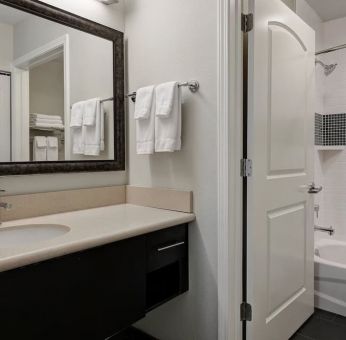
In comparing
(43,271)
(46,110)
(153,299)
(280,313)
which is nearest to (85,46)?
(46,110)

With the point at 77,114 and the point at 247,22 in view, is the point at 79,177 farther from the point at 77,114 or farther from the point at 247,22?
the point at 247,22

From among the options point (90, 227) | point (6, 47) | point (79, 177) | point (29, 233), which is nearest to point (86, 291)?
point (90, 227)

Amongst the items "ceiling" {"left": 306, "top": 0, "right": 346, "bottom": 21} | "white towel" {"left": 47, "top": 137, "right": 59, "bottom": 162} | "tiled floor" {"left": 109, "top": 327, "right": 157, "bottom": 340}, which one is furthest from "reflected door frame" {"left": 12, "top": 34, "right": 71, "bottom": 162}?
"ceiling" {"left": 306, "top": 0, "right": 346, "bottom": 21}

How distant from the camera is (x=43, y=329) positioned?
1.00 m

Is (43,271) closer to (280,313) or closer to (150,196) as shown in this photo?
(150,196)

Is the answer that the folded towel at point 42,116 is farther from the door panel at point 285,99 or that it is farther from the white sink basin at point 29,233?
the door panel at point 285,99

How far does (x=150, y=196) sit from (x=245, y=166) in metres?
0.58

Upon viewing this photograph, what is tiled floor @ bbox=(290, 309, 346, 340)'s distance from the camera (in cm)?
188

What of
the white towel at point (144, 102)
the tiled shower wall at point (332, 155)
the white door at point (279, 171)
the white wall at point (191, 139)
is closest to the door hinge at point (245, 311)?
the white door at point (279, 171)

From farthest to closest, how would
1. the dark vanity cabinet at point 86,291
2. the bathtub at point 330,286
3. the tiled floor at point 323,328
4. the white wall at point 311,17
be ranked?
the white wall at point 311,17 < the bathtub at point 330,286 < the tiled floor at point 323,328 < the dark vanity cabinet at point 86,291

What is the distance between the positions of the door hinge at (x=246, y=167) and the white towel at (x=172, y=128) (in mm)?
328

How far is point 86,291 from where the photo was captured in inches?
44.1

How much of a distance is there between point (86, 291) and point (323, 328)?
163 cm

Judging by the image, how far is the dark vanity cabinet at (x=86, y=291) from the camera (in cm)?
95
